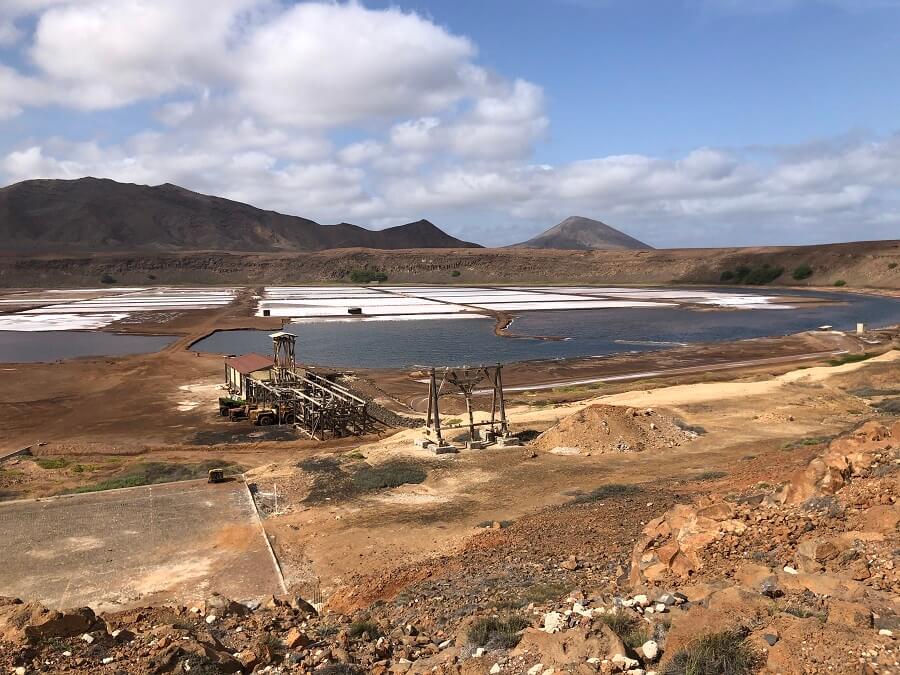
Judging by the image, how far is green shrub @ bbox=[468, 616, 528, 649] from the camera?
25.4ft

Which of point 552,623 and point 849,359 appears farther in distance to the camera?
point 849,359

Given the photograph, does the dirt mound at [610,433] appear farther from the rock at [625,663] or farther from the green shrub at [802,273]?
the green shrub at [802,273]

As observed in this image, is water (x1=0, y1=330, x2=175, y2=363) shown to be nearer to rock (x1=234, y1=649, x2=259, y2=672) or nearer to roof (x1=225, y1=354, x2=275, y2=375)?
roof (x1=225, y1=354, x2=275, y2=375)

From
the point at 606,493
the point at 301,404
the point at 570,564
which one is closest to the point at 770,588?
the point at 570,564

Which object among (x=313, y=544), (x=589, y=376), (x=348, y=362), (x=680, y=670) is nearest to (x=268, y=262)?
(x=348, y=362)

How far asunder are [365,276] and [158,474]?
12264 cm

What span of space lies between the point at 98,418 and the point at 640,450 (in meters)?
24.5

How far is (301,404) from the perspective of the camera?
95.9ft

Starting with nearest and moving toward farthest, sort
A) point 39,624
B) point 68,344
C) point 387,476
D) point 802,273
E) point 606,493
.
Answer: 1. point 39,624
2. point 606,493
3. point 387,476
4. point 68,344
5. point 802,273

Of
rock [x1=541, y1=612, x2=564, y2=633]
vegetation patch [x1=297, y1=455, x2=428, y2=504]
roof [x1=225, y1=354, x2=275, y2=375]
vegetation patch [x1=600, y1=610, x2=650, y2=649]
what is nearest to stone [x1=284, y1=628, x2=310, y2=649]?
rock [x1=541, y1=612, x2=564, y2=633]

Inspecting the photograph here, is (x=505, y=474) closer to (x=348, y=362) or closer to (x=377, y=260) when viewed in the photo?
(x=348, y=362)

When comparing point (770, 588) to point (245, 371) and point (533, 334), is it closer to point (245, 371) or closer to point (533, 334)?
point (245, 371)

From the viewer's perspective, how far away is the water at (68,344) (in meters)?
51.6

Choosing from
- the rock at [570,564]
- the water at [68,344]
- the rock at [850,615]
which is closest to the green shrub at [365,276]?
the water at [68,344]
